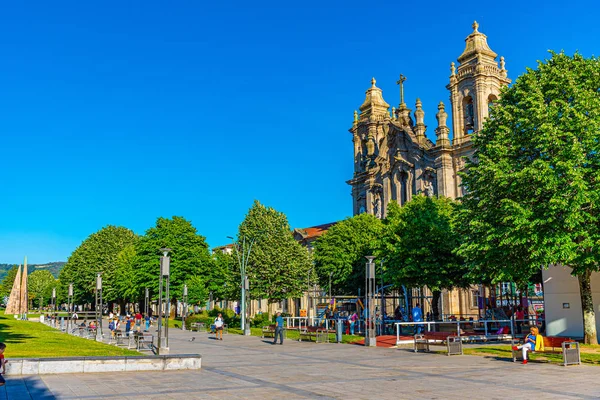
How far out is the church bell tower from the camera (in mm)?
59062

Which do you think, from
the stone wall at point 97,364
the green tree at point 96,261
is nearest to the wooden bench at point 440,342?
the stone wall at point 97,364

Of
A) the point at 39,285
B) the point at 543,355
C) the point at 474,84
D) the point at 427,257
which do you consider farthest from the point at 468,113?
the point at 39,285

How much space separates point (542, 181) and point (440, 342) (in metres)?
7.64

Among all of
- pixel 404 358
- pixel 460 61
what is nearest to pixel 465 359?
pixel 404 358

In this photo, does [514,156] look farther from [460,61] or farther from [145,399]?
[460,61]

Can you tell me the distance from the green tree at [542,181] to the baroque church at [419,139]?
2881 cm

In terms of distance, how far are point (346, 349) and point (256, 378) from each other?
11.6m

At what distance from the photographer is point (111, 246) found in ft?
305

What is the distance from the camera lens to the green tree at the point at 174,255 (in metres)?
65.9

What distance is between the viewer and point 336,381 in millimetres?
15508

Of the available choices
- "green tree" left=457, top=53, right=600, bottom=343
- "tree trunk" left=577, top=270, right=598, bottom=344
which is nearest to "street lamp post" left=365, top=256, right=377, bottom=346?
"green tree" left=457, top=53, right=600, bottom=343

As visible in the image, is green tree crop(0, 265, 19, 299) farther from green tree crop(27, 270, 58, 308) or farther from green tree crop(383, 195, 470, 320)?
green tree crop(383, 195, 470, 320)

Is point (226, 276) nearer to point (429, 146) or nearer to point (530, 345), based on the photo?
point (429, 146)

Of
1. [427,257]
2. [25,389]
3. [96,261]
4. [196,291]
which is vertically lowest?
[25,389]
